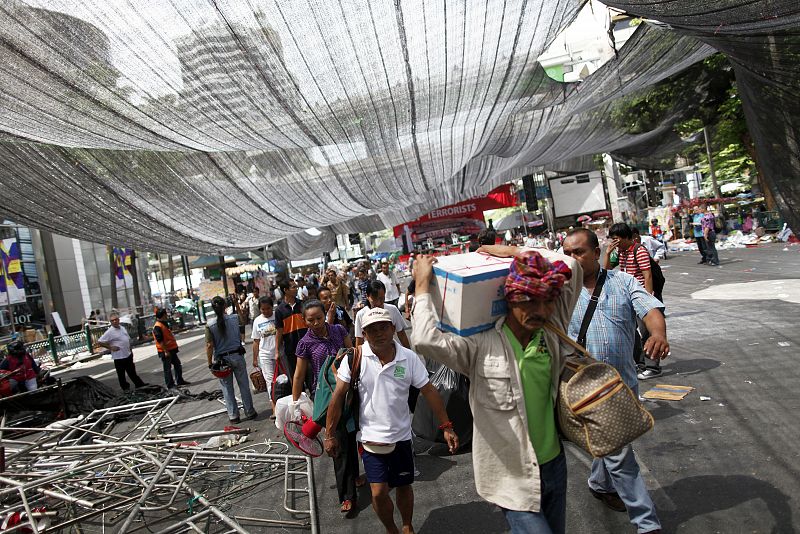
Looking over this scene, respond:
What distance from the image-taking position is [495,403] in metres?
2.63

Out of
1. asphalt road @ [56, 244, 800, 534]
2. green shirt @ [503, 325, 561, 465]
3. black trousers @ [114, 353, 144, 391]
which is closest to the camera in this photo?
green shirt @ [503, 325, 561, 465]

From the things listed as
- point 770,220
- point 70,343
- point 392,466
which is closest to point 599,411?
point 392,466

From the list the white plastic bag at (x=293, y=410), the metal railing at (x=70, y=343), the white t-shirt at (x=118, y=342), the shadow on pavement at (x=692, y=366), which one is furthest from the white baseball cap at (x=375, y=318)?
the metal railing at (x=70, y=343)

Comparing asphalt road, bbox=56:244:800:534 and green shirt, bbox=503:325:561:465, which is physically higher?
green shirt, bbox=503:325:561:465

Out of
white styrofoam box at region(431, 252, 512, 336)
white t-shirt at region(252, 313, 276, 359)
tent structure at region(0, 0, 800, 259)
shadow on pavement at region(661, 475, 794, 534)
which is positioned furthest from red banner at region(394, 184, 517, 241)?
white styrofoam box at region(431, 252, 512, 336)

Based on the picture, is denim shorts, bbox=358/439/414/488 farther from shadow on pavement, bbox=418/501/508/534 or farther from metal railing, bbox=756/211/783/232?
metal railing, bbox=756/211/783/232

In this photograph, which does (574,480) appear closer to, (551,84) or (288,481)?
(288,481)

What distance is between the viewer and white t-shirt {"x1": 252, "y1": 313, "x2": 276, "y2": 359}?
7.81 meters

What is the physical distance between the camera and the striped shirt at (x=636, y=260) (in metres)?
6.66

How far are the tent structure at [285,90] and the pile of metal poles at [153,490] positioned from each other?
2.74m

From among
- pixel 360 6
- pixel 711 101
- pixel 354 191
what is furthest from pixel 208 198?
pixel 711 101

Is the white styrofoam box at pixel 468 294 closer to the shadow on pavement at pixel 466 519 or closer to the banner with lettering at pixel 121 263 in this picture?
the shadow on pavement at pixel 466 519

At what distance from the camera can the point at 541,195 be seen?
48281 mm

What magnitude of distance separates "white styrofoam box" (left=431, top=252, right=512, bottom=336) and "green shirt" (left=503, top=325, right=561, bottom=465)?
0.14m
